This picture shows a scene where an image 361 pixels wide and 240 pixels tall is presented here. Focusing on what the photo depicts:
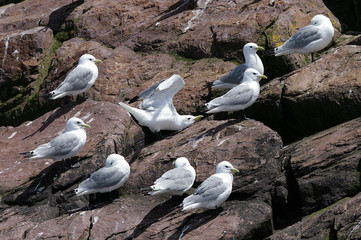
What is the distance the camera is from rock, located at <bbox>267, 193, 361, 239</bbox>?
25.3 feet

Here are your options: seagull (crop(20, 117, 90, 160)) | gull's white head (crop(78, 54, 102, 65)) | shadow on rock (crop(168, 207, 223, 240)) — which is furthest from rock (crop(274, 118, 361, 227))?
gull's white head (crop(78, 54, 102, 65))

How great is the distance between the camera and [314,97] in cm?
1066

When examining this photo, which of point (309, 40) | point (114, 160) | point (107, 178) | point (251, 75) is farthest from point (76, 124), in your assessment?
point (309, 40)

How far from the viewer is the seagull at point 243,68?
11.6 meters

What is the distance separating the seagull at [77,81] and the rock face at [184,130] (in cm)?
29

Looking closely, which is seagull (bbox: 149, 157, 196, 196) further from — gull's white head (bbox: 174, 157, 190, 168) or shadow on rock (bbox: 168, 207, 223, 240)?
shadow on rock (bbox: 168, 207, 223, 240)

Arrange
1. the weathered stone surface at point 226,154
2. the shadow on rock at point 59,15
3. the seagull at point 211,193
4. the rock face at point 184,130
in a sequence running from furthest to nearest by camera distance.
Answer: the shadow on rock at point 59,15
the weathered stone surface at point 226,154
the rock face at point 184,130
the seagull at point 211,193

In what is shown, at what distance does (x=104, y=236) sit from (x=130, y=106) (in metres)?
3.31

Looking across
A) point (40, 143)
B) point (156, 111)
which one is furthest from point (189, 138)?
point (40, 143)

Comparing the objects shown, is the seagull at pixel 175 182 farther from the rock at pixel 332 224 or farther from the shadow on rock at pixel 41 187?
the shadow on rock at pixel 41 187

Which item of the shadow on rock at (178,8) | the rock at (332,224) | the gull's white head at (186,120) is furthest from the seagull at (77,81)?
the rock at (332,224)

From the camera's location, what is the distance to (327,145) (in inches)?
365

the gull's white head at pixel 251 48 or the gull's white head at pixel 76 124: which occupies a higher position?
the gull's white head at pixel 251 48

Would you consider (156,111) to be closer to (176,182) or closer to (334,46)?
(176,182)
